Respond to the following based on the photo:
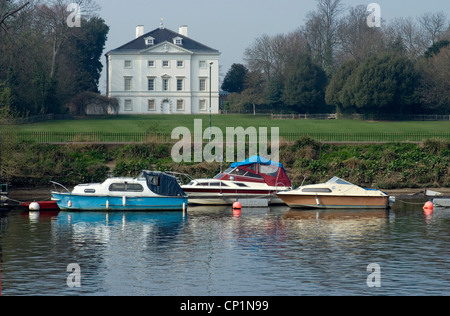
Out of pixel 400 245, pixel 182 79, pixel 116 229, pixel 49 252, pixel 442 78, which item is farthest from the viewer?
→ pixel 182 79

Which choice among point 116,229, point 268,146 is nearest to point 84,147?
point 268,146

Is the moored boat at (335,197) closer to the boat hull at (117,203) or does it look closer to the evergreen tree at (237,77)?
the boat hull at (117,203)

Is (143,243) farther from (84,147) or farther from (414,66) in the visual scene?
(414,66)

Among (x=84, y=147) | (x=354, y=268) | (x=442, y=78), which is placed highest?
(x=442, y=78)

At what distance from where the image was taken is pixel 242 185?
1801 inches

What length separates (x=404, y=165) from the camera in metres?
53.7

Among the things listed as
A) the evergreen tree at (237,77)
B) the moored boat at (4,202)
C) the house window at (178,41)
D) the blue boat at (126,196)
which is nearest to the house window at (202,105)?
the house window at (178,41)

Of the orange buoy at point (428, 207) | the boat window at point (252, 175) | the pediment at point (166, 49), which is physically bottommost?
the orange buoy at point (428, 207)

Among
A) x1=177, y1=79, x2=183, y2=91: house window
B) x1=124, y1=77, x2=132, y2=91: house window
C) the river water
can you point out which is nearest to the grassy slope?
x1=124, y1=77, x2=132, y2=91: house window

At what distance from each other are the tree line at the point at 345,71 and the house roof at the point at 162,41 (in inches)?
343

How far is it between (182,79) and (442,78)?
4222cm

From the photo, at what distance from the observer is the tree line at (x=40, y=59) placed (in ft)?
253

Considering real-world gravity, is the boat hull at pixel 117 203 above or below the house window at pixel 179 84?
below

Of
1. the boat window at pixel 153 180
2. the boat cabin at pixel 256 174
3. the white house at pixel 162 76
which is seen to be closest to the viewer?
the boat window at pixel 153 180
